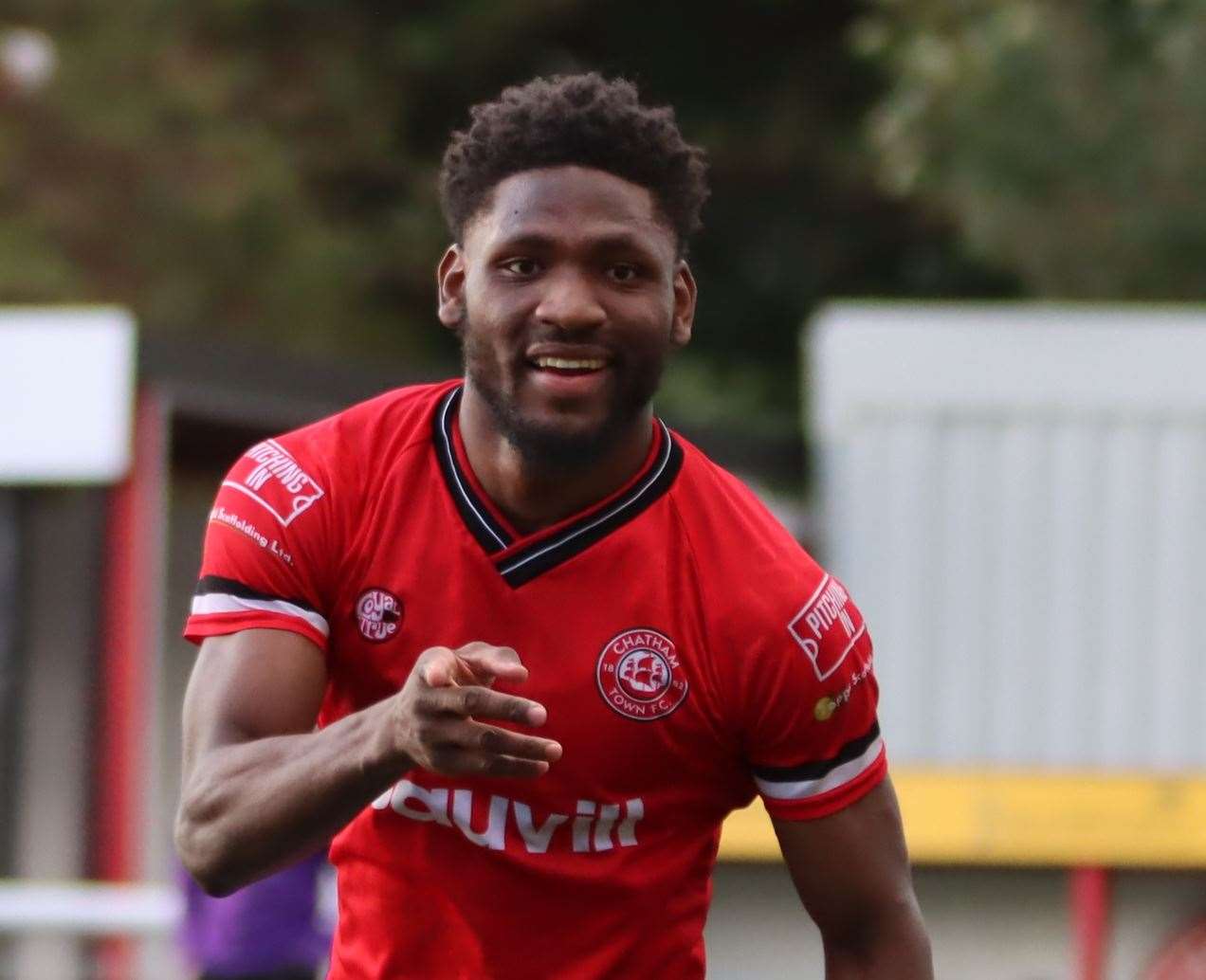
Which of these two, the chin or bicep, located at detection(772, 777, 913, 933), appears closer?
the chin

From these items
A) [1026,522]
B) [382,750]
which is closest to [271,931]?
[382,750]

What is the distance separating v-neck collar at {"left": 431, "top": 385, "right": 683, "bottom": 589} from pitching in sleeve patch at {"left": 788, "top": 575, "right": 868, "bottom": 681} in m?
0.29

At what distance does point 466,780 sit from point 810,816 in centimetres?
54

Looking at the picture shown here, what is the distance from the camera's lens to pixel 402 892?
3639 mm

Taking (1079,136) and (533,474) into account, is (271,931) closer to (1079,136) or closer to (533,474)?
(533,474)

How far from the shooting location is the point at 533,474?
3.68 meters

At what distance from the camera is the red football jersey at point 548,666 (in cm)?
357

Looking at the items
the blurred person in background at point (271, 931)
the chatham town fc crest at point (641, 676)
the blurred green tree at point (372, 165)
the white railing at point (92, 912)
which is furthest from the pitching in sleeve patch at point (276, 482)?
the blurred green tree at point (372, 165)

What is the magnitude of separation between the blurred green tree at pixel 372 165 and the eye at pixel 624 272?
60.0ft

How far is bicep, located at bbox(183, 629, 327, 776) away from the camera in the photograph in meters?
3.46

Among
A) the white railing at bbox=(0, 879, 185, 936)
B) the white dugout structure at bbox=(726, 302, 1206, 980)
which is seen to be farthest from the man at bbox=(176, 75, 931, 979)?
the white dugout structure at bbox=(726, 302, 1206, 980)

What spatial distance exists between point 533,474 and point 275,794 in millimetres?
659

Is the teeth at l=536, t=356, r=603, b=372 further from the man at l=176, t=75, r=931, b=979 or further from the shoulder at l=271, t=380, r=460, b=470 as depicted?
the shoulder at l=271, t=380, r=460, b=470

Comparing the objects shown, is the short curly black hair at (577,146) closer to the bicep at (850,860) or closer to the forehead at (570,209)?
the forehead at (570,209)
